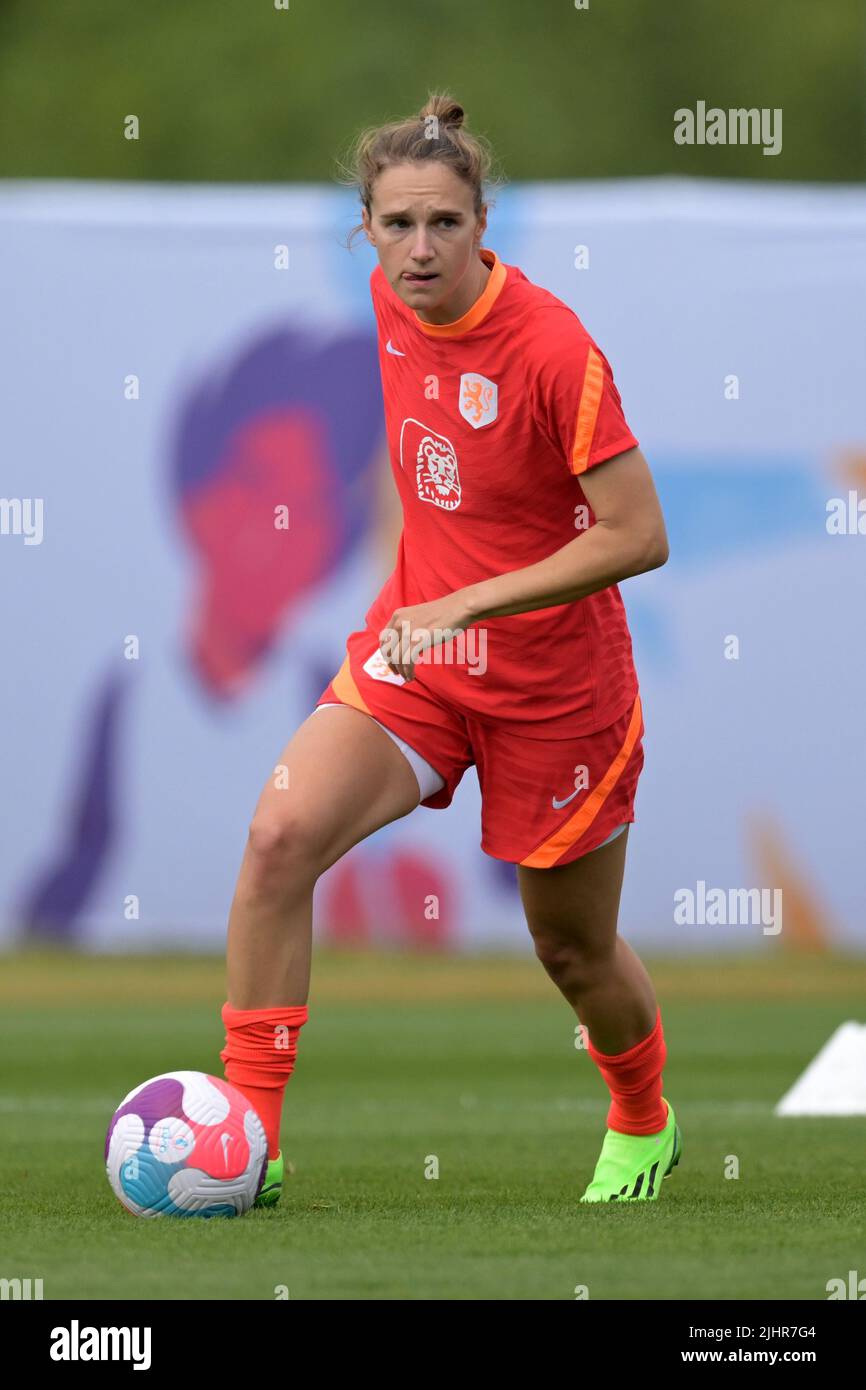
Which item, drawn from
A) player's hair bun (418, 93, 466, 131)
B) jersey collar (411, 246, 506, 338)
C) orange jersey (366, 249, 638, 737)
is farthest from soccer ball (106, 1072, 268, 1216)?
player's hair bun (418, 93, 466, 131)

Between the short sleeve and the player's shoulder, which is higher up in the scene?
the player's shoulder

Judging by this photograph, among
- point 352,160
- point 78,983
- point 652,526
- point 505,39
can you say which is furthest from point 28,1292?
point 505,39

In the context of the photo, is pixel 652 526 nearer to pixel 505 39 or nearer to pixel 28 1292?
pixel 28 1292

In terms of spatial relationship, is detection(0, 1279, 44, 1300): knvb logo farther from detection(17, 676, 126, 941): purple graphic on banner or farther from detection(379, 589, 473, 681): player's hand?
detection(17, 676, 126, 941): purple graphic on banner

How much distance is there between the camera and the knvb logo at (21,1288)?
13.1 ft

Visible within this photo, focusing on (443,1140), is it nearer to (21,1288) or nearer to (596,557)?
(596,557)

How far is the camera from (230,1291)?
4.01 meters

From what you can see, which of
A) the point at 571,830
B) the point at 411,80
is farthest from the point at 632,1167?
the point at 411,80

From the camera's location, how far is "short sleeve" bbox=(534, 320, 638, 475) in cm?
481

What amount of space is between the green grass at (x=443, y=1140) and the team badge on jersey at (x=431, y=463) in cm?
152

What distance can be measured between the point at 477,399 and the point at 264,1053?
4.72ft

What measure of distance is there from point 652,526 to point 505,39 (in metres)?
19.4

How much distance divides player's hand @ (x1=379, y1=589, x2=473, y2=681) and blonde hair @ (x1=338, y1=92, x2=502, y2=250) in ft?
2.84
